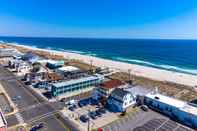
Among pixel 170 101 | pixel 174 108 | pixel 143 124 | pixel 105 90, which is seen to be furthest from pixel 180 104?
pixel 105 90

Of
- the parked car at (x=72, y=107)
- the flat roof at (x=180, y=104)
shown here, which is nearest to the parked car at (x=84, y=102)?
the parked car at (x=72, y=107)

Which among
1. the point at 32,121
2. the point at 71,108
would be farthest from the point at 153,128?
the point at 32,121

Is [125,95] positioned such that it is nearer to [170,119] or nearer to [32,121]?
[170,119]

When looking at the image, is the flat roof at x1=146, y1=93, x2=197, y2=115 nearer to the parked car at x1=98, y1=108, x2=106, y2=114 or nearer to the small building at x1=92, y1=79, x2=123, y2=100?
the small building at x1=92, y1=79, x2=123, y2=100

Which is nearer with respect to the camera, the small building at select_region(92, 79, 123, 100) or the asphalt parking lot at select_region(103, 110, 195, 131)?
the asphalt parking lot at select_region(103, 110, 195, 131)

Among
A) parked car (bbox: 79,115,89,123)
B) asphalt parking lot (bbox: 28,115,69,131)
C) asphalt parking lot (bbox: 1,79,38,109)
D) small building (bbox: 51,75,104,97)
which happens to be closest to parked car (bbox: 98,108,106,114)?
parked car (bbox: 79,115,89,123)

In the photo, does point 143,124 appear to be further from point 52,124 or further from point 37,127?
point 37,127
